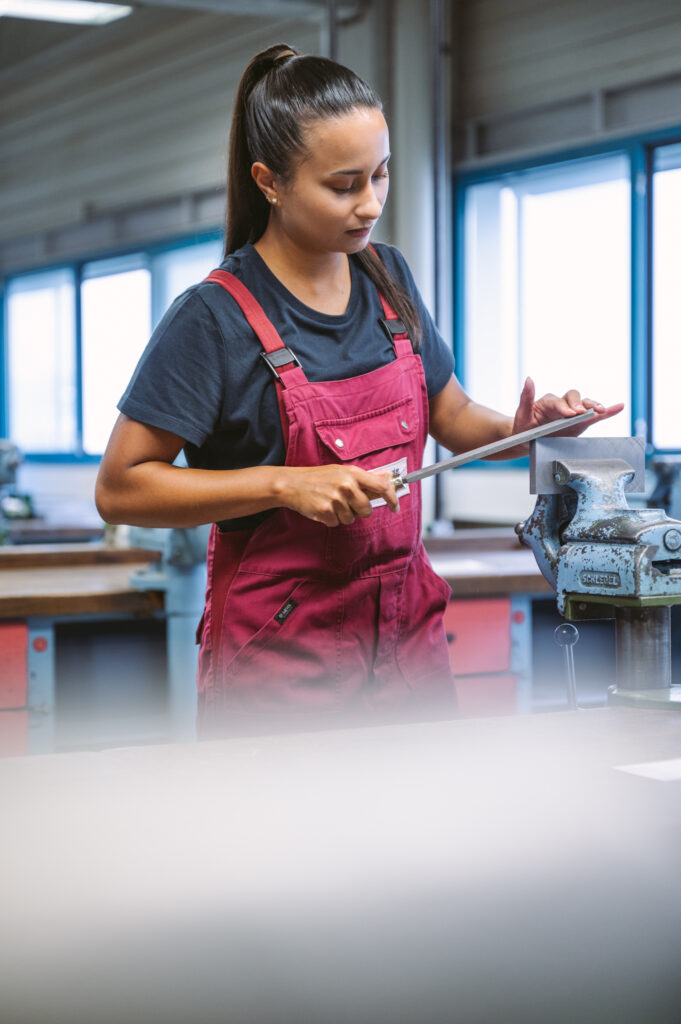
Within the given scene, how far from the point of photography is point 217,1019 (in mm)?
817

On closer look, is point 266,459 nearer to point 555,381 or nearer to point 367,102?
point 367,102

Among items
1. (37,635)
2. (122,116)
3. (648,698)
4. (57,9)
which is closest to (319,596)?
(648,698)

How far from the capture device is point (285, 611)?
1.46 meters

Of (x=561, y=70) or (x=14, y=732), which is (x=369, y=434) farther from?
(x=561, y=70)

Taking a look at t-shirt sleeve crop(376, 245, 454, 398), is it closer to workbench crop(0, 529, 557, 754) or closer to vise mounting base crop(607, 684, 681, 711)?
vise mounting base crop(607, 684, 681, 711)

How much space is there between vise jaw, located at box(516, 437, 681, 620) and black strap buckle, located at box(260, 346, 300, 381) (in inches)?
11.7

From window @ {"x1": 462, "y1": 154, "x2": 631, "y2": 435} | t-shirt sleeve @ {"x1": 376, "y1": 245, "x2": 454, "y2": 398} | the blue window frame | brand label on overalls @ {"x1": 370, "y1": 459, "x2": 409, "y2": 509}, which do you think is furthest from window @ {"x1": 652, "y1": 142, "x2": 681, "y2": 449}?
brand label on overalls @ {"x1": 370, "y1": 459, "x2": 409, "y2": 509}

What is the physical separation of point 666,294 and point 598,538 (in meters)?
3.67

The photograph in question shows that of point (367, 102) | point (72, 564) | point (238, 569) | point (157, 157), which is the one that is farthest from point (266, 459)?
point (157, 157)

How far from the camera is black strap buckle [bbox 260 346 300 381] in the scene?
1.44 metres

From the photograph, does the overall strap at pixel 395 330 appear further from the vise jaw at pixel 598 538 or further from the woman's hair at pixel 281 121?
the vise jaw at pixel 598 538

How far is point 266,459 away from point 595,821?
2.19ft

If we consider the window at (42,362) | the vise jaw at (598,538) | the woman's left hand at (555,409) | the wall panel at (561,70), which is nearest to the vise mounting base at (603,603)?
the vise jaw at (598,538)

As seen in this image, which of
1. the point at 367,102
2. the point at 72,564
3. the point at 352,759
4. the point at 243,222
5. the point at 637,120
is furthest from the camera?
the point at 637,120
